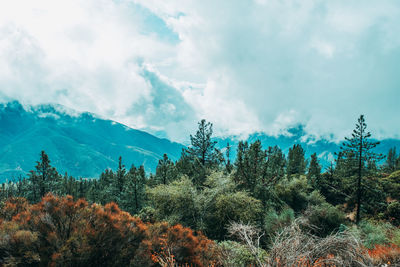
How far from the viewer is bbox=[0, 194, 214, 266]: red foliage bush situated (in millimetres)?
4641

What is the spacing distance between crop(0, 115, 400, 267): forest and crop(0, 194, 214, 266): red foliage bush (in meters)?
0.02

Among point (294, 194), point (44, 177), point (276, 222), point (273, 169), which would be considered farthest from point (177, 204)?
point (273, 169)

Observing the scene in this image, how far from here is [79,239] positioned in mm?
4996

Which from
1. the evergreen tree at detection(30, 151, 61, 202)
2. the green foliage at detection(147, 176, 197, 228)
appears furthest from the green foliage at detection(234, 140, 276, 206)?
the evergreen tree at detection(30, 151, 61, 202)

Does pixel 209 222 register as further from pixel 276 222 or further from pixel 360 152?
pixel 360 152

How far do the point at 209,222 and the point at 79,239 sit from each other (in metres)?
11.3

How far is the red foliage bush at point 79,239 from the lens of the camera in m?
4.64

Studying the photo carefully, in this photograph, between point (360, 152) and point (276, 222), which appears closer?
point (276, 222)

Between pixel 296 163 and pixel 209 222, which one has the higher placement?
pixel 296 163

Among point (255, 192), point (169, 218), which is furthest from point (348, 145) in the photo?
point (169, 218)

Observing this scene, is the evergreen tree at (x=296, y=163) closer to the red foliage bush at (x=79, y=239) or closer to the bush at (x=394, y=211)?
the bush at (x=394, y=211)

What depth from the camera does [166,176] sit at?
32.9 metres

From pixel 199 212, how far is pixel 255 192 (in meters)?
6.41

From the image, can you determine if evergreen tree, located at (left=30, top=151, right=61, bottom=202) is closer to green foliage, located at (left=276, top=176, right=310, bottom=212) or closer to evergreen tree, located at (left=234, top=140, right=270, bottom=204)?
evergreen tree, located at (left=234, top=140, right=270, bottom=204)
